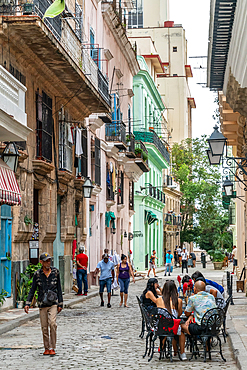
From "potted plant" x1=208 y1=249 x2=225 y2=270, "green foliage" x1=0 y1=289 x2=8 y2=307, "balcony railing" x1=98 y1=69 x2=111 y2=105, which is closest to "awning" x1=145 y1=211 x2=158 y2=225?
"potted plant" x1=208 y1=249 x2=225 y2=270

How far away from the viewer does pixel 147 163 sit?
38.9m

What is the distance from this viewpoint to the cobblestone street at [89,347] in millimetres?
8891

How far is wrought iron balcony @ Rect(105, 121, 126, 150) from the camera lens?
2905cm

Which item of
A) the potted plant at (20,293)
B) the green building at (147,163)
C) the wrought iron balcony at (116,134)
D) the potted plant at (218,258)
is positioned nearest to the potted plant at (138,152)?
the green building at (147,163)

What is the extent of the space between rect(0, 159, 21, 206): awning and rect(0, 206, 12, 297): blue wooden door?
4.27 feet

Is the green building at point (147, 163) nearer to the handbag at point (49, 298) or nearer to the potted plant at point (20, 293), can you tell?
the potted plant at point (20, 293)

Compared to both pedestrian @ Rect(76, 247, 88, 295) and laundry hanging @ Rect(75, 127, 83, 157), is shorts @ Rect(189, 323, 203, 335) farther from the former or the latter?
laundry hanging @ Rect(75, 127, 83, 157)

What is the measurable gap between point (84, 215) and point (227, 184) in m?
5.61

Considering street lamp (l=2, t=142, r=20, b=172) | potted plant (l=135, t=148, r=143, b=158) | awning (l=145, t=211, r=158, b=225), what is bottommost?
awning (l=145, t=211, r=158, b=225)

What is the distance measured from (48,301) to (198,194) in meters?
52.8

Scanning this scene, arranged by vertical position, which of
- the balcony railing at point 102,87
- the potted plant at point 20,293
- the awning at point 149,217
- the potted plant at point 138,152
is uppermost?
the balcony railing at point 102,87

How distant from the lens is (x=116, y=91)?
3195 centimetres

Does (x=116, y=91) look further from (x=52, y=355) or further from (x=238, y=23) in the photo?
(x=52, y=355)

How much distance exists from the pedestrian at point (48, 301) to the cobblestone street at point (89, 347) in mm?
265
